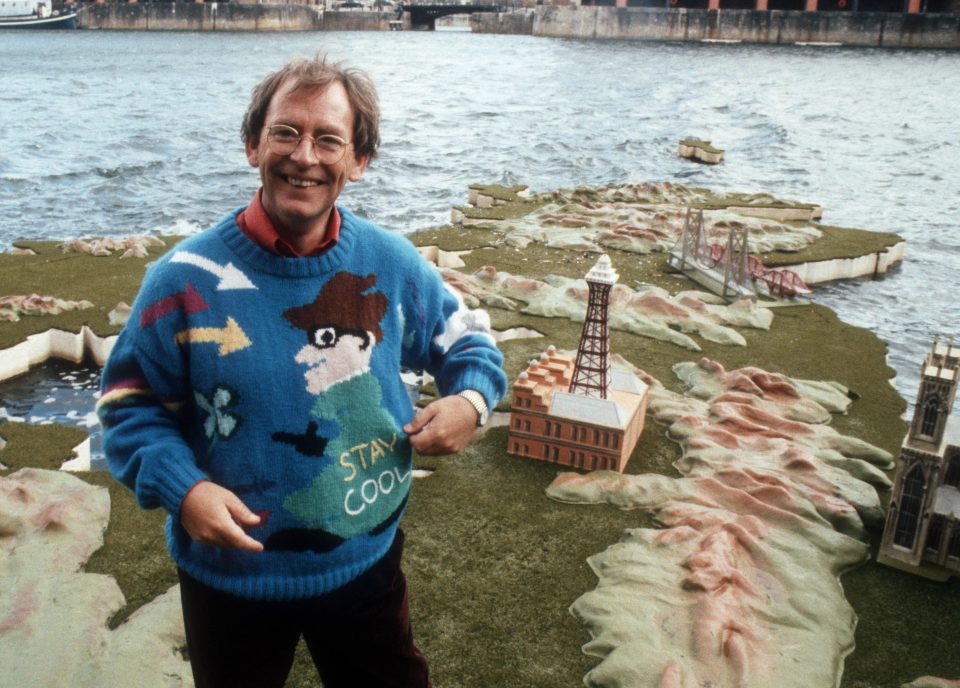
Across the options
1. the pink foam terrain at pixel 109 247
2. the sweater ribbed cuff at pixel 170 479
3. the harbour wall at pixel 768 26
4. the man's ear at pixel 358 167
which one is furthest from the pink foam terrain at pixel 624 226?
the harbour wall at pixel 768 26

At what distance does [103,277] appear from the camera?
51.0 feet

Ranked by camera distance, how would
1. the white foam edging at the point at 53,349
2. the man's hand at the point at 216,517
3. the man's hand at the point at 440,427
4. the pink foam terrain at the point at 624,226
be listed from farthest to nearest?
1. the pink foam terrain at the point at 624,226
2. the white foam edging at the point at 53,349
3. the man's hand at the point at 440,427
4. the man's hand at the point at 216,517

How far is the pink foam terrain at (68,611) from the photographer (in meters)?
6.16

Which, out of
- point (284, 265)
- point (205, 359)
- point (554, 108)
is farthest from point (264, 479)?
point (554, 108)

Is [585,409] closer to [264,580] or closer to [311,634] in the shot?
[311,634]

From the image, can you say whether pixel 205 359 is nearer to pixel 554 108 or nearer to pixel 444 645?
pixel 444 645

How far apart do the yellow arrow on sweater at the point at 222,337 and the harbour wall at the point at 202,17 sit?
11690cm

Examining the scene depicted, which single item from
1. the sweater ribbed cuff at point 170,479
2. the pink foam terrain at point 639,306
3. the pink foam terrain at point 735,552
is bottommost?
the pink foam terrain at point 735,552

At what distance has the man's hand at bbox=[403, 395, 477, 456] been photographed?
3.33 metres

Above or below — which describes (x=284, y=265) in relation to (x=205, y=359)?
above

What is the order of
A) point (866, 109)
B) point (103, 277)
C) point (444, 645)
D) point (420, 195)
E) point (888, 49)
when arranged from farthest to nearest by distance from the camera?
1. point (888, 49)
2. point (866, 109)
3. point (420, 195)
4. point (103, 277)
5. point (444, 645)

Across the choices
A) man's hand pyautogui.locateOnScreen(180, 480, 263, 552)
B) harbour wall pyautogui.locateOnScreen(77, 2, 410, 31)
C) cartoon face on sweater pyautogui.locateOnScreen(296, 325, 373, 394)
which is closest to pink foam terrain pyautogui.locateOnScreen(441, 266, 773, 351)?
cartoon face on sweater pyautogui.locateOnScreen(296, 325, 373, 394)

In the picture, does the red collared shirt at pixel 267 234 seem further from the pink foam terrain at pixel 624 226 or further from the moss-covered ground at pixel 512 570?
the pink foam terrain at pixel 624 226

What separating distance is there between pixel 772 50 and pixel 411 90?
49624 mm
